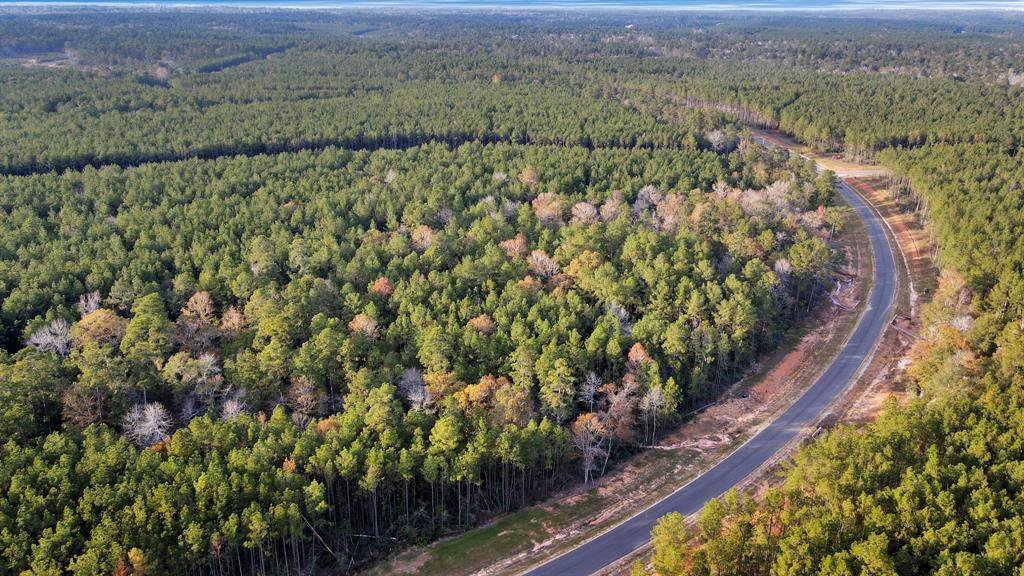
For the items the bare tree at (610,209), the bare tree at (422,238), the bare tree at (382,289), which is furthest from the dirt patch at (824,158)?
the bare tree at (382,289)

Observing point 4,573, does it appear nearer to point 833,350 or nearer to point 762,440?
point 762,440

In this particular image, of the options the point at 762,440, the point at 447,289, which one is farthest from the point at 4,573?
the point at 762,440

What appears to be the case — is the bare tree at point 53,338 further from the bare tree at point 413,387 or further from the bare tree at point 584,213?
the bare tree at point 584,213

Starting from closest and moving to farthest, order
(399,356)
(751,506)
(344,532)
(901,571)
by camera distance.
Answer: (901,571)
(751,506)
(344,532)
(399,356)

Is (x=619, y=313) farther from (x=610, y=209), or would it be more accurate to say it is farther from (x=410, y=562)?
(x=410, y=562)

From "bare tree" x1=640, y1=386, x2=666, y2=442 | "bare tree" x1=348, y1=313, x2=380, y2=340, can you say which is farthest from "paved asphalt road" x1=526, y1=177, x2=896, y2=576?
"bare tree" x1=348, y1=313, x2=380, y2=340

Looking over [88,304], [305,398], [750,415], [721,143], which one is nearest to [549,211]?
[750,415]
